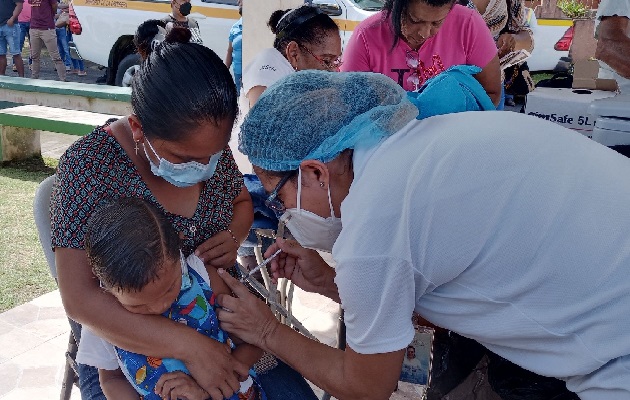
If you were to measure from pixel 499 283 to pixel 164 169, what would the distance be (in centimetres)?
94

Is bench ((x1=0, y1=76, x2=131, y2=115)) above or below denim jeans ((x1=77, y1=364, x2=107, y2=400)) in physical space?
below

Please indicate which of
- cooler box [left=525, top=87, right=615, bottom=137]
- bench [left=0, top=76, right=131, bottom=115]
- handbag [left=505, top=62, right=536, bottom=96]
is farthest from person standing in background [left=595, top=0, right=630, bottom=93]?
bench [left=0, top=76, right=131, bottom=115]

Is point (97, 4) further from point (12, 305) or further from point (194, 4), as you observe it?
point (12, 305)

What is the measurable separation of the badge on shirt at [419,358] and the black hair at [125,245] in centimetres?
70

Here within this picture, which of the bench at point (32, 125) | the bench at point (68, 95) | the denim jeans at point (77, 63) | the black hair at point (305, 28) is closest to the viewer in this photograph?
the black hair at point (305, 28)

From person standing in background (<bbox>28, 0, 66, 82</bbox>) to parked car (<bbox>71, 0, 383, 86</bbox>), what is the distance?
3.81 feet

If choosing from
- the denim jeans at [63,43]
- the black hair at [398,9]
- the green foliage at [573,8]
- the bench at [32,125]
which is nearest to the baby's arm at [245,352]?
the black hair at [398,9]

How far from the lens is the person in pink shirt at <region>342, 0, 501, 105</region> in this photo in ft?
9.87

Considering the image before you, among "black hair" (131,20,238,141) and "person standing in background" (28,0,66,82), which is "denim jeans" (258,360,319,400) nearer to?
"black hair" (131,20,238,141)

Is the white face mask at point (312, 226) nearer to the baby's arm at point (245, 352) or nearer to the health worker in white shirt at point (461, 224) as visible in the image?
the health worker in white shirt at point (461, 224)

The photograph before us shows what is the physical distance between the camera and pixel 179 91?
1.55 m

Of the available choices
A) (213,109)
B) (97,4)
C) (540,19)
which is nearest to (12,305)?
(213,109)

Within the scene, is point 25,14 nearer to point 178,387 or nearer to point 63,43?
point 63,43

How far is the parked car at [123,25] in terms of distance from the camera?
8.51 metres
